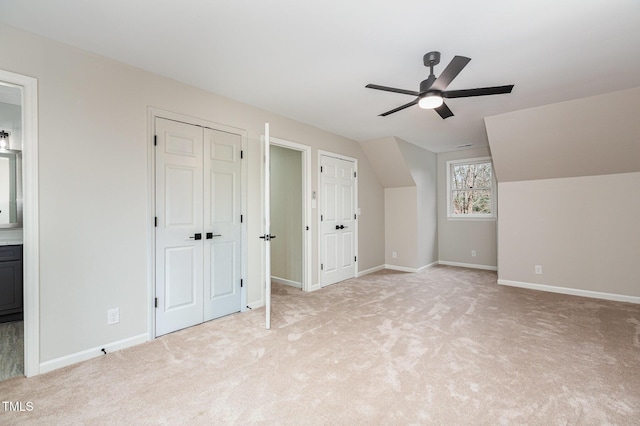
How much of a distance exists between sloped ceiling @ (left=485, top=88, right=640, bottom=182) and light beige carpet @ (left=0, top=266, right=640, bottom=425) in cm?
193

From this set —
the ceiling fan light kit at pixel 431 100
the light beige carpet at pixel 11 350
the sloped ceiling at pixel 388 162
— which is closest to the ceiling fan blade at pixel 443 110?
the ceiling fan light kit at pixel 431 100

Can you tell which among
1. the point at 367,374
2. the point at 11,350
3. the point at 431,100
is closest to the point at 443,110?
the point at 431,100

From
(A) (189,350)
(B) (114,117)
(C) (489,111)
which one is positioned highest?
(C) (489,111)

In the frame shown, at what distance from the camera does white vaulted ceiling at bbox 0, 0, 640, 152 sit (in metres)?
1.86

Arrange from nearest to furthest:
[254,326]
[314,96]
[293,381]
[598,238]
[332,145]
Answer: [293,381], [254,326], [314,96], [598,238], [332,145]

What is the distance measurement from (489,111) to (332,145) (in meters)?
Result: 2.23

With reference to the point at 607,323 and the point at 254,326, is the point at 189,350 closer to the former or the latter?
the point at 254,326

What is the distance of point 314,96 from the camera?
3281 mm

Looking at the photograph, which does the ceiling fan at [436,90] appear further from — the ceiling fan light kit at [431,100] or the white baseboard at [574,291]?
the white baseboard at [574,291]

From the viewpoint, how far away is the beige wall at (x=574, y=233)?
3879mm

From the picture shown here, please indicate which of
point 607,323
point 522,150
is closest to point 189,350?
point 607,323

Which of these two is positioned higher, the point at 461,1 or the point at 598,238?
the point at 461,1

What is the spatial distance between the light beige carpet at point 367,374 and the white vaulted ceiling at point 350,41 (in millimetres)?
2480

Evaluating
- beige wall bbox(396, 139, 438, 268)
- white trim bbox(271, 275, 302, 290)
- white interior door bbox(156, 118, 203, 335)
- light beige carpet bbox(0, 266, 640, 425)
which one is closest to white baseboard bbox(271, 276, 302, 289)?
white trim bbox(271, 275, 302, 290)
